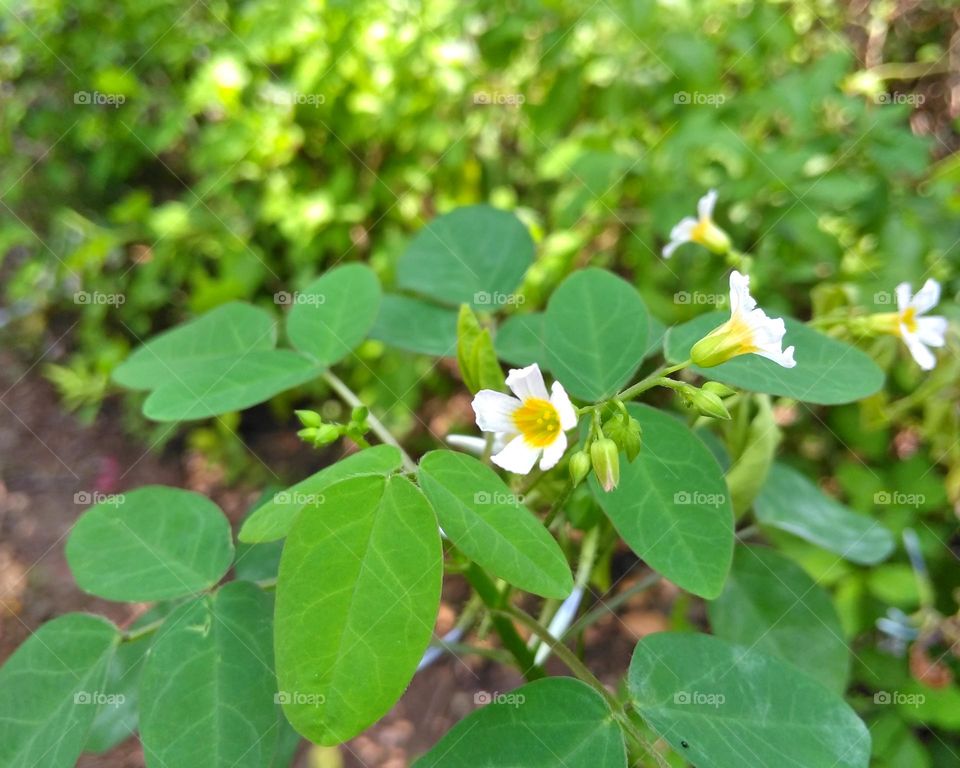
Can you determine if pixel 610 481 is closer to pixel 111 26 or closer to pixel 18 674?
pixel 18 674

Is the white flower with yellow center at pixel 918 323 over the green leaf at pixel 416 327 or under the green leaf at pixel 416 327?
under

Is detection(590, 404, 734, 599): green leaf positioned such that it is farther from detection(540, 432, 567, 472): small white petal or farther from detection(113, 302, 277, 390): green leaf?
detection(113, 302, 277, 390): green leaf

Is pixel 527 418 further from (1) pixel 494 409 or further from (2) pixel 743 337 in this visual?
(2) pixel 743 337

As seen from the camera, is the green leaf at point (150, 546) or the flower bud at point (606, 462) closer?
the flower bud at point (606, 462)

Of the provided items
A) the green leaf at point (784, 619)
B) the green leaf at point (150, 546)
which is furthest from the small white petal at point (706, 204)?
the green leaf at point (150, 546)

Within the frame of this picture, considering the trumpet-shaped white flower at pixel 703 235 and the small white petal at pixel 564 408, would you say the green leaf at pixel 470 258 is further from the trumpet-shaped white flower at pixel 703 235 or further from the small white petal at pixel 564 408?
the small white petal at pixel 564 408

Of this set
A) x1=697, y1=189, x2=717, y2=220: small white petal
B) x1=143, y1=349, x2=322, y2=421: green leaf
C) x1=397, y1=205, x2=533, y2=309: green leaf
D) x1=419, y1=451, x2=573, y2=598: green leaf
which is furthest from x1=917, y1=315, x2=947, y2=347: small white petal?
x1=143, y1=349, x2=322, y2=421: green leaf

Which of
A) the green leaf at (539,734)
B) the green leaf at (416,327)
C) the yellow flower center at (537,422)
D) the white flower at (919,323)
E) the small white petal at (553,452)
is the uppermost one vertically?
the small white petal at (553,452)
